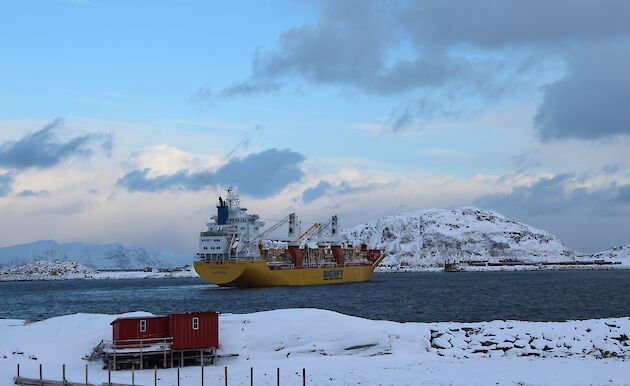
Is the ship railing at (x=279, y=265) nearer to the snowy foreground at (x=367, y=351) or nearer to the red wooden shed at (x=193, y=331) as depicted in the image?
the snowy foreground at (x=367, y=351)

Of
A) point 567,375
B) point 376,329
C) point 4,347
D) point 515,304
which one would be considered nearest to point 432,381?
point 567,375

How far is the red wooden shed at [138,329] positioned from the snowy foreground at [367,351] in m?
1.90

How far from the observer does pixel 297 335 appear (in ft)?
126

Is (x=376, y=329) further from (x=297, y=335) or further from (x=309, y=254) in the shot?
(x=309, y=254)

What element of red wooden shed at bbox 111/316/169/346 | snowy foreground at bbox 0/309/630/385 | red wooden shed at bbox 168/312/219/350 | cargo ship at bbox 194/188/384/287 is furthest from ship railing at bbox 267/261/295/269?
red wooden shed at bbox 168/312/219/350

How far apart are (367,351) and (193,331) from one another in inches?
391

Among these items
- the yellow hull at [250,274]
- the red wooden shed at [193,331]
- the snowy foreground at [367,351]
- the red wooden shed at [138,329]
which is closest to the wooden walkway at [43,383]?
the snowy foreground at [367,351]

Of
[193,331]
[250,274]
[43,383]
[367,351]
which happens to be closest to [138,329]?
[193,331]

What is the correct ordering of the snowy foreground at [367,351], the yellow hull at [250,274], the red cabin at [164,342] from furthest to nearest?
the yellow hull at [250,274], the red cabin at [164,342], the snowy foreground at [367,351]

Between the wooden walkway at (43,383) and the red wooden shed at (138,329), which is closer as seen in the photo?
the wooden walkway at (43,383)

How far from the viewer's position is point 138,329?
118 ft

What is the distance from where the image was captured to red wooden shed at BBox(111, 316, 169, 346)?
35.6 metres

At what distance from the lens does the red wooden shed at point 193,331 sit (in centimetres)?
3500

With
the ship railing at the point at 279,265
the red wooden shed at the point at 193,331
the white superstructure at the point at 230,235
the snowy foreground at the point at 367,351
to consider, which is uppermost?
the white superstructure at the point at 230,235
